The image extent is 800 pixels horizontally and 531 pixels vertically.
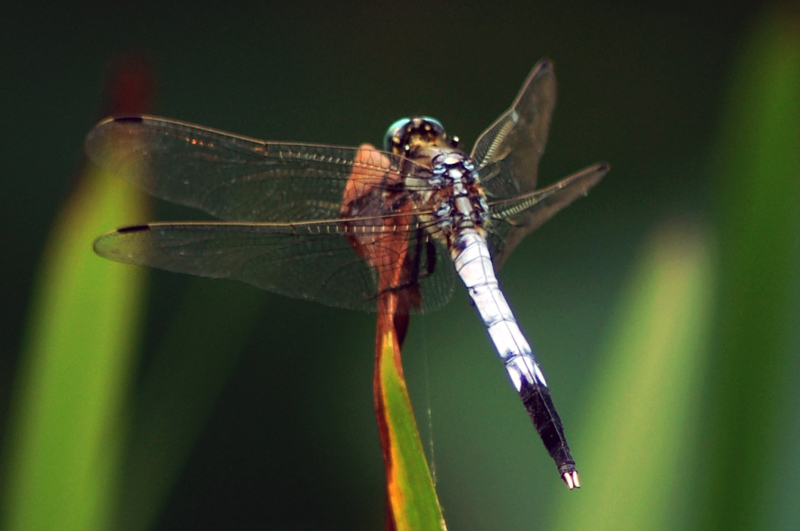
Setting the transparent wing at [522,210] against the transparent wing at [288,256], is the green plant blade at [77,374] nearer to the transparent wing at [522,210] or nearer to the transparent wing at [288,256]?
the transparent wing at [288,256]

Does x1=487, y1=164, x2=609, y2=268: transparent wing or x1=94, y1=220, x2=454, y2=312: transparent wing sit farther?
x1=487, y1=164, x2=609, y2=268: transparent wing

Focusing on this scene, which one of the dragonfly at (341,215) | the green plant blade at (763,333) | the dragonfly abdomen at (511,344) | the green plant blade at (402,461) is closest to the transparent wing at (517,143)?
the dragonfly at (341,215)

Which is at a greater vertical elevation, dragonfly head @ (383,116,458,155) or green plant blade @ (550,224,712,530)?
dragonfly head @ (383,116,458,155)

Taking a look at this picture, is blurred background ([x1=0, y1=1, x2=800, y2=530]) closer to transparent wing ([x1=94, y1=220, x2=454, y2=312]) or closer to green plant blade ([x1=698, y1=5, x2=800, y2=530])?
green plant blade ([x1=698, y1=5, x2=800, y2=530])

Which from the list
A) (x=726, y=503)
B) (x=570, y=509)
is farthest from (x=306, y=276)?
(x=726, y=503)

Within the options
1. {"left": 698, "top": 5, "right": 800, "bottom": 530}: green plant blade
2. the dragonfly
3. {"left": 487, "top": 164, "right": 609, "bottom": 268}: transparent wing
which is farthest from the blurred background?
{"left": 487, "top": 164, "right": 609, "bottom": 268}: transparent wing
